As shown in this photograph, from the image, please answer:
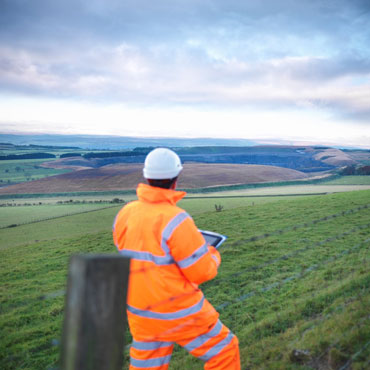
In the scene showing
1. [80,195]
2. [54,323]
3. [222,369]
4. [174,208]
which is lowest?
[80,195]

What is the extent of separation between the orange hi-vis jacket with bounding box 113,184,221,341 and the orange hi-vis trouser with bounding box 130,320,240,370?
86 millimetres

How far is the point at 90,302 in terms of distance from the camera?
1481 mm

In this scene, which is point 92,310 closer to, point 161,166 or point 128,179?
point 161,166

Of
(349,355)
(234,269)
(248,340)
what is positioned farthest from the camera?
(234,269)

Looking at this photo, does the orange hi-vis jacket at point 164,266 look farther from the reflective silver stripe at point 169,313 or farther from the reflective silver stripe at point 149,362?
the reflective silver stripe at point 149,362

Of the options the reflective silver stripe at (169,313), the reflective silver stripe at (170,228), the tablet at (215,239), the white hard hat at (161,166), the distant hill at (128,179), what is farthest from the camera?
the distant hill at (128,179)

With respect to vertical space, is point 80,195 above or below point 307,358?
below

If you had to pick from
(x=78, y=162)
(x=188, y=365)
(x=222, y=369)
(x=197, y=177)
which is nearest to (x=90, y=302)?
(x=222, y=369)

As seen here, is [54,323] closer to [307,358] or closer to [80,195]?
[307,358]

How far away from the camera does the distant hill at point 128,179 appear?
199 ft

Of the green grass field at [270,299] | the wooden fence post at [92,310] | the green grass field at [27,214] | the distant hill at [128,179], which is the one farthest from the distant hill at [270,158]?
the wooden fence post at [92,310]

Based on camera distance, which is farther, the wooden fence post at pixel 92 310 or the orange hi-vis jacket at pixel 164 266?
the orange hi-vis jacket at pixel 164 266

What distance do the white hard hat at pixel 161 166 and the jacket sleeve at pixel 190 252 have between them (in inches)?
19.2

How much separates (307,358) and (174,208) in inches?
109
